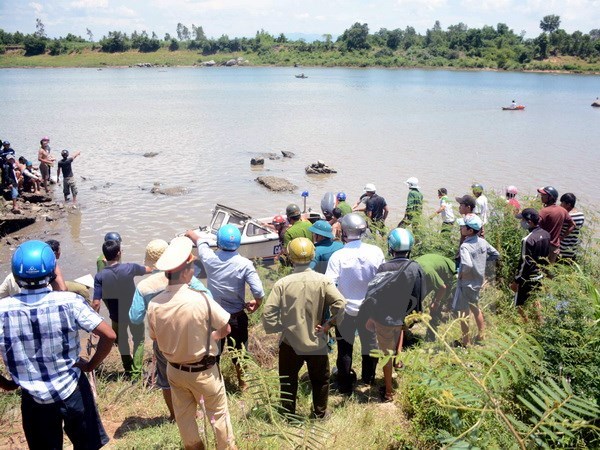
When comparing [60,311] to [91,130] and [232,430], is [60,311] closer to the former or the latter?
[232,430]

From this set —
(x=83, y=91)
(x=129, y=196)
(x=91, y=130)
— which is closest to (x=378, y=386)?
(x=129, y=196)

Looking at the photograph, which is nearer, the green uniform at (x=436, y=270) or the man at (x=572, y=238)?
the green uniform at (x=436, y=270)

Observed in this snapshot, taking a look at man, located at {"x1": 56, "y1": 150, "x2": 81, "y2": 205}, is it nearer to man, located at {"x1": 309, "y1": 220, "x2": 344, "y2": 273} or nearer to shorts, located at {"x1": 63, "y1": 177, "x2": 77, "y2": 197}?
shorts, located at {"x1": 63, "y1": 177, "x2": 77, "y2": 197}

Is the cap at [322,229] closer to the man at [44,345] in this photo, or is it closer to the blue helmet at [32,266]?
the man at [44,345]

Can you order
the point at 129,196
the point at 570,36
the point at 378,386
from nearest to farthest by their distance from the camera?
1. the point at 378,386
2. the point at 129,196
3. the point at 570,36

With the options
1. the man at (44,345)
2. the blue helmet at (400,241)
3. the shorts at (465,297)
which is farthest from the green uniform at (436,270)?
the man at (44,345)

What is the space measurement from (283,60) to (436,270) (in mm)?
114037

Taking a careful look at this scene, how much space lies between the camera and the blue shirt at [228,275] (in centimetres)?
514

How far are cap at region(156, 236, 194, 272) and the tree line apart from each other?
108 m

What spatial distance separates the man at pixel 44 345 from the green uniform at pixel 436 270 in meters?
3.44

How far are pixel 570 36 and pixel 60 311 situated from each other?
388 feet

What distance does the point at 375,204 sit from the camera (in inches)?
427

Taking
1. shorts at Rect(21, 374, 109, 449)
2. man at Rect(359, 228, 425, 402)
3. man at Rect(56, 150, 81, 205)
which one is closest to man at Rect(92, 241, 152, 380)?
shorts at Rect(21, 374, 109, 449)

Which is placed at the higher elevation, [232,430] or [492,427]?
[492,427]
